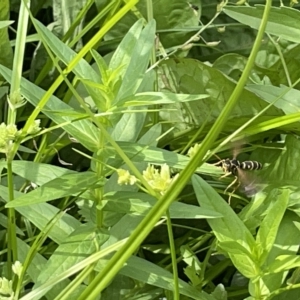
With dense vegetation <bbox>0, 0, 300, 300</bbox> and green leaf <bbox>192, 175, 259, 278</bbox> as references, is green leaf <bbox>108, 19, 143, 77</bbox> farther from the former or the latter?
green leaf <bbox>192, 175, 259, 278</bbox>

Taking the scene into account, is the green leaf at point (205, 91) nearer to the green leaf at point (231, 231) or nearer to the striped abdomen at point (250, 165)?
the striped abdomen at point (250, 165)

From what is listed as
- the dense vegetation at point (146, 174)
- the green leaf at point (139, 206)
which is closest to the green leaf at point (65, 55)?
the dense vegetation at point (146, 174)

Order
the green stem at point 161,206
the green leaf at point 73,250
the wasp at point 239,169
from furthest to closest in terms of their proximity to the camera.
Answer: the wasp at point 239,169
the green leaf at point 73,250
the green stem at point 161,206

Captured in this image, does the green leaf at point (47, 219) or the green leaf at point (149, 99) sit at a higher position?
the green leaf at point (149, 99)

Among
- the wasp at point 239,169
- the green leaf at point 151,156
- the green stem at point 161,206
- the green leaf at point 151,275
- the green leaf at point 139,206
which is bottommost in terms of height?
the green leaf at point 151,275

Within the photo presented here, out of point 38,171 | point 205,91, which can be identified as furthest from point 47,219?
point 205,91

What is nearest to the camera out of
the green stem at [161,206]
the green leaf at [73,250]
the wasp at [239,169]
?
the green stem at [161,206]

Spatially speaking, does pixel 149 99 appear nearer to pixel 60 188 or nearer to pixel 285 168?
pixel 60 188

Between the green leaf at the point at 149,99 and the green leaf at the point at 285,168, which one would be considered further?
the green leaf at the point at 285,168

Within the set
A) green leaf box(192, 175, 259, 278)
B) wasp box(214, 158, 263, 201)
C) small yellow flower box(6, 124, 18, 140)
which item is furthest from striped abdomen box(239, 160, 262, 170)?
small yellow flower box(6, 124, 18, 140)
